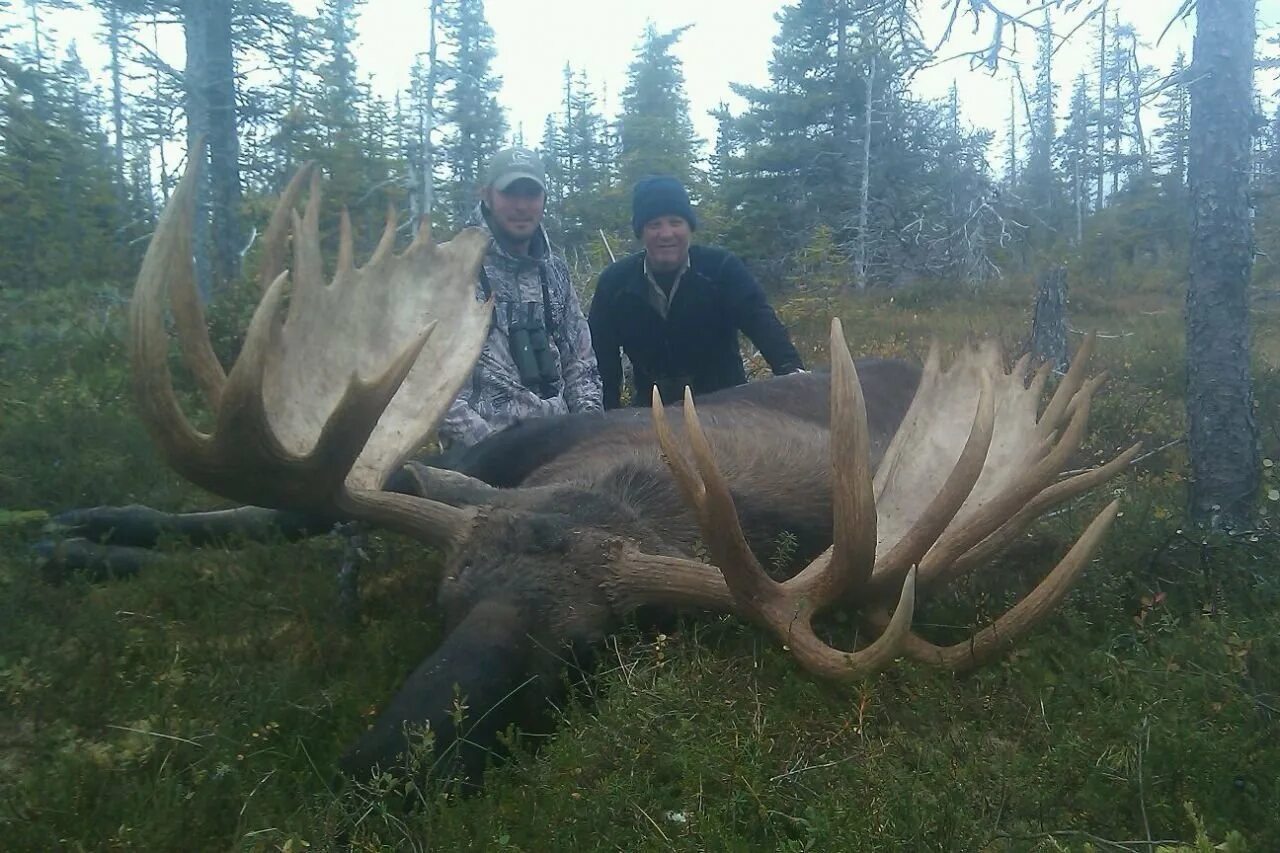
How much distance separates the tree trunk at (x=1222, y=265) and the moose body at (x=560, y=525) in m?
1.46

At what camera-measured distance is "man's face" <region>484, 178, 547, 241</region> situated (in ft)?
19.5

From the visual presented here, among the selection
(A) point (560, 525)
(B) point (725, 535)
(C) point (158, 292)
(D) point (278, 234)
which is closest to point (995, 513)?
(B) point (725, 535)

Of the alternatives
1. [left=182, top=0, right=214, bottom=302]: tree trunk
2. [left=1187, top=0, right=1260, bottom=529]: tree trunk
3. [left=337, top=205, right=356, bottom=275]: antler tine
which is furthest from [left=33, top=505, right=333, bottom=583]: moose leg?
[left=182, top=0, right=214, bottom=302]: tree trunk

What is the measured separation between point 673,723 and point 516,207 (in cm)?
402

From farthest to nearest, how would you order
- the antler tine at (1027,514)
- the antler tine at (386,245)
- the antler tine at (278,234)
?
the antler tine at (386,245) < the antler tine at (278,234) < the antler tine at (1027,514)

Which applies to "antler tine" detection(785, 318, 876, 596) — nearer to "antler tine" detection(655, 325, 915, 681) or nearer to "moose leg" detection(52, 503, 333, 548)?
"antler tine" detection(655, 325, 915, 681)

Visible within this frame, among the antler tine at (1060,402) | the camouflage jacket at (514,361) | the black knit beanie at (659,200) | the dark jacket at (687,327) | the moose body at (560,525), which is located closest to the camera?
the moose body at (560,525)

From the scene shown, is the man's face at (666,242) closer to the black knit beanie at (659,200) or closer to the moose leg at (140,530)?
the black knit beanie at (659,200)

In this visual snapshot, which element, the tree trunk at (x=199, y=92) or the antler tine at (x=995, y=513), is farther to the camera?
the tree trunk at (x=199, y=92)

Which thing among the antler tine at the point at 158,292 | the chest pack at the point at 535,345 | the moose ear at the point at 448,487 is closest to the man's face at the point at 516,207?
the chest pack at the point at 535,345

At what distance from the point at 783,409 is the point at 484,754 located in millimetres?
2931

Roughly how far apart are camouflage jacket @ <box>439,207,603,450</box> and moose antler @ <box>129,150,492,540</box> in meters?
0.77

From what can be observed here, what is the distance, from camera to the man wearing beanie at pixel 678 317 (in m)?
6.81

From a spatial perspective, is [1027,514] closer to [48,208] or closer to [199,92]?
[199,92]
